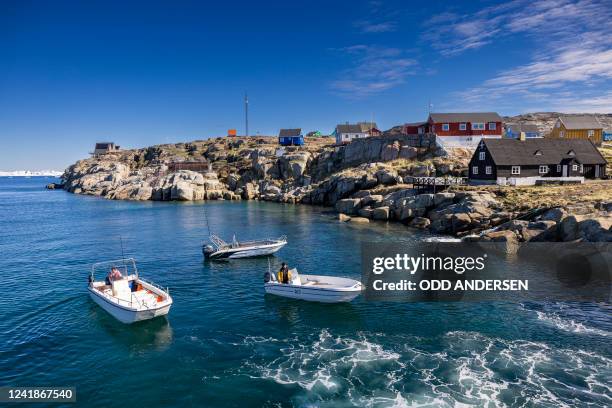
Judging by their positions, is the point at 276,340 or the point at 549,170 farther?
the point at 549,170

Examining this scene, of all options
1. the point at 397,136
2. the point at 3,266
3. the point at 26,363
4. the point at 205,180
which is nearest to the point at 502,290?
the point at 26,363

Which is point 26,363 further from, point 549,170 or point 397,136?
point 397,136

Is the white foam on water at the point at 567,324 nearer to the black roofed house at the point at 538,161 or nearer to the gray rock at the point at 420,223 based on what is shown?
the gray rock at the point at 420,223

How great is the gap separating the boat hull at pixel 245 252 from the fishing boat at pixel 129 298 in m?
13.2

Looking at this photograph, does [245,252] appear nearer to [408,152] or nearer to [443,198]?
[443,198]

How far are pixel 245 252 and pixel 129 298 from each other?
18514 millimetres

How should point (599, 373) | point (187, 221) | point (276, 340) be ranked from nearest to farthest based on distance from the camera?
point (599, 373) < point (276, 340) < point (187, 221)

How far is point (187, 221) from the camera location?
76312 millimetres

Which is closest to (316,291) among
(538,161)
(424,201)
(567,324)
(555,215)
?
(567,324)

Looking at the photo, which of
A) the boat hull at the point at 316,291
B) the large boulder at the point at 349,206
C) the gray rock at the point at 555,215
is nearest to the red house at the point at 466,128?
the large boulder at the point at 349,206

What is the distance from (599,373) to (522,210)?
120 ft

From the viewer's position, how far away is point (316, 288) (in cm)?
3266

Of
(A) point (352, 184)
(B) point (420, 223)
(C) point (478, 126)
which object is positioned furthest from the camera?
(C) point (478, 126)

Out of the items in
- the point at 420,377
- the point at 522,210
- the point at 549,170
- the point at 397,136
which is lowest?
the point at 420,377
